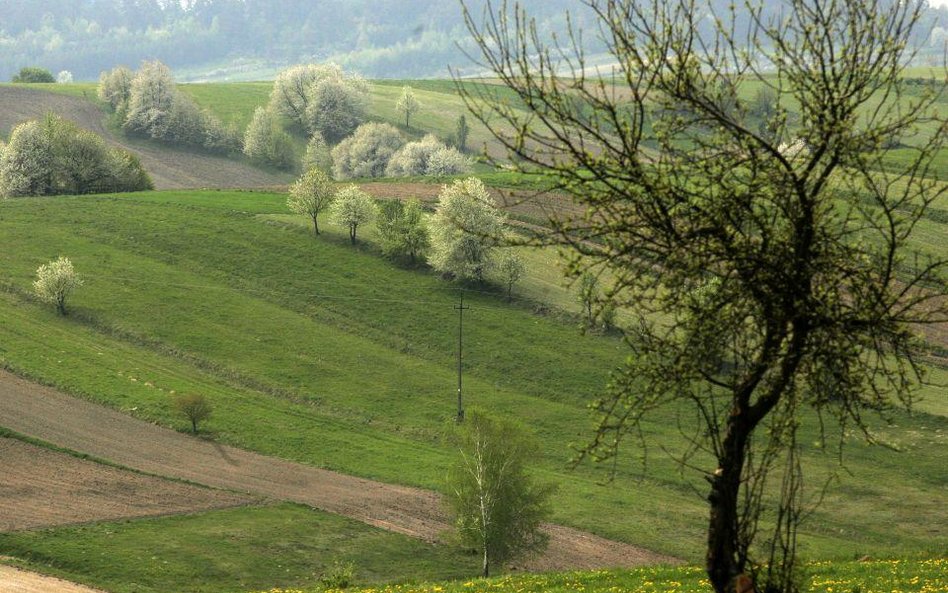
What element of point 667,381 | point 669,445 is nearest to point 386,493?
point 669,445

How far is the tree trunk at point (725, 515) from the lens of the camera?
1556cm

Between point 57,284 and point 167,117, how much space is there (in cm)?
9354

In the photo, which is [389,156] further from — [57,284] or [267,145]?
[57,284]

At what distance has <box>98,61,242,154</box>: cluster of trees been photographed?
175 m

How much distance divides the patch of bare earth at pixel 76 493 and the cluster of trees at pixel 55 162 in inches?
2602

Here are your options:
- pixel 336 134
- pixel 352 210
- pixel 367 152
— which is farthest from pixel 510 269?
pixel 336 134

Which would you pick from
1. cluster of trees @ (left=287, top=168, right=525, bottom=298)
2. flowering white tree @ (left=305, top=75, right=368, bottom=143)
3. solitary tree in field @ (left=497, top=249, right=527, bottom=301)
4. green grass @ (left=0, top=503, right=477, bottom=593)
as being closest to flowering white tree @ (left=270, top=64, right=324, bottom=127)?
flowering white tree @ (left=305, top=75, right=368, bottom=143)

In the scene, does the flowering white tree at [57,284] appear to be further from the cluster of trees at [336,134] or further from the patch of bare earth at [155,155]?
the patch of bare earth at [155,155]

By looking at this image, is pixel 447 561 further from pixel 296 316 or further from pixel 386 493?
pixel 296 316

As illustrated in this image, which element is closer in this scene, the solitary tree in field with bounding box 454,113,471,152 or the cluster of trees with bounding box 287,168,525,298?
the cluster of trees with bounding box 287,168,525,298

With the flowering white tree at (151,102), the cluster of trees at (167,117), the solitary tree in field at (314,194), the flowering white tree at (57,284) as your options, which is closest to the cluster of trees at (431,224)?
the solitary tree in field at (314,194)

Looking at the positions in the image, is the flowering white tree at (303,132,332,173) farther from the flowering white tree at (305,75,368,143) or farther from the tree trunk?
the tree trunk

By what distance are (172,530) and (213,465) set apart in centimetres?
1215

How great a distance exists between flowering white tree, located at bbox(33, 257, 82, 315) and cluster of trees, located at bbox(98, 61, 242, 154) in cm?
9031
